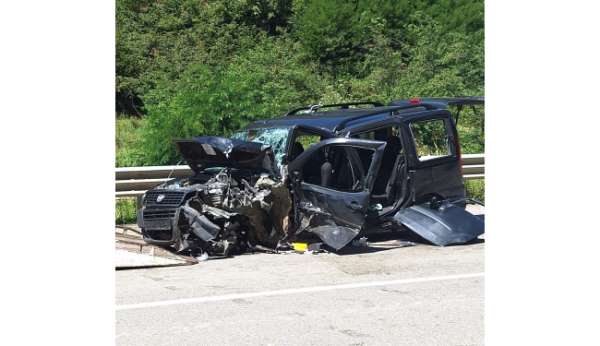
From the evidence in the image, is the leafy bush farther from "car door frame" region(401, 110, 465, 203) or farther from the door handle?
the door handle

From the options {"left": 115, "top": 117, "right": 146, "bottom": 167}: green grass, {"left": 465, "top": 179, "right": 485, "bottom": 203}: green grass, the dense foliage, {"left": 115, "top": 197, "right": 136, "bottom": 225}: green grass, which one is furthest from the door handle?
the dense foliage

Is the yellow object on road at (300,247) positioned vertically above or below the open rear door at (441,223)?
below

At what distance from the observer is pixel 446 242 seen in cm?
930

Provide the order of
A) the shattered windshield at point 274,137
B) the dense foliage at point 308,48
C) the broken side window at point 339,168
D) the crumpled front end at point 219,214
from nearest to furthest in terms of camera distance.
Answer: the crumpled front end at point 219,214, the broken side window at point 339,168, the shattered windshield at point 274,137, the dense foliage at point 308,48

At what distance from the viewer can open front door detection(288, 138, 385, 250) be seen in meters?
A: 9.05

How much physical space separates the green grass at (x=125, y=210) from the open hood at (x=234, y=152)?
2.05 m

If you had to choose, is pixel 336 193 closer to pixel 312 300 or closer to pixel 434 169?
pixel 434 169

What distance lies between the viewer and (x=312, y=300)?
6824 mm

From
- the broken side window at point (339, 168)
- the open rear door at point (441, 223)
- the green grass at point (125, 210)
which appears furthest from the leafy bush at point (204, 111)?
the open rear door at point (441, 223)

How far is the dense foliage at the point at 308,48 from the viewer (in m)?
21.8

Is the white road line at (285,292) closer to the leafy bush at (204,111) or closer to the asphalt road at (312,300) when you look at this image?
the asphalt road at (312,300)

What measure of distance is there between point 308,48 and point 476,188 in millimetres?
11716
